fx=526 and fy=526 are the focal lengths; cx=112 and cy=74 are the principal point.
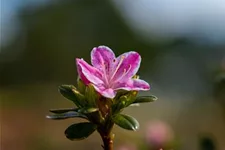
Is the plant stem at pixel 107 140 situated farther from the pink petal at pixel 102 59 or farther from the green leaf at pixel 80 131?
the pink petal at pixel 102 59

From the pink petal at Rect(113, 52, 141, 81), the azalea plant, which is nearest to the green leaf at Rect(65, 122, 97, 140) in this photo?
the azalea plant

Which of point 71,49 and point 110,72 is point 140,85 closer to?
point 110,72

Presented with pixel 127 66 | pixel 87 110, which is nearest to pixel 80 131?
pixel 87 110

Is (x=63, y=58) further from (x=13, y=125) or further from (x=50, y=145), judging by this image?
(x=50, y=145)

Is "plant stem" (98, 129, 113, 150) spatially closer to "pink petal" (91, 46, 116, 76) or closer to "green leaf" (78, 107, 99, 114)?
"green leaf" (78, 107, 99, 114)

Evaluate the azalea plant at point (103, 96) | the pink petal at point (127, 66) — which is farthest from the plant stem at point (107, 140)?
the pink petal at point (127, 66)

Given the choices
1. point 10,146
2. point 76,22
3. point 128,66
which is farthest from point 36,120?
point 76,22
